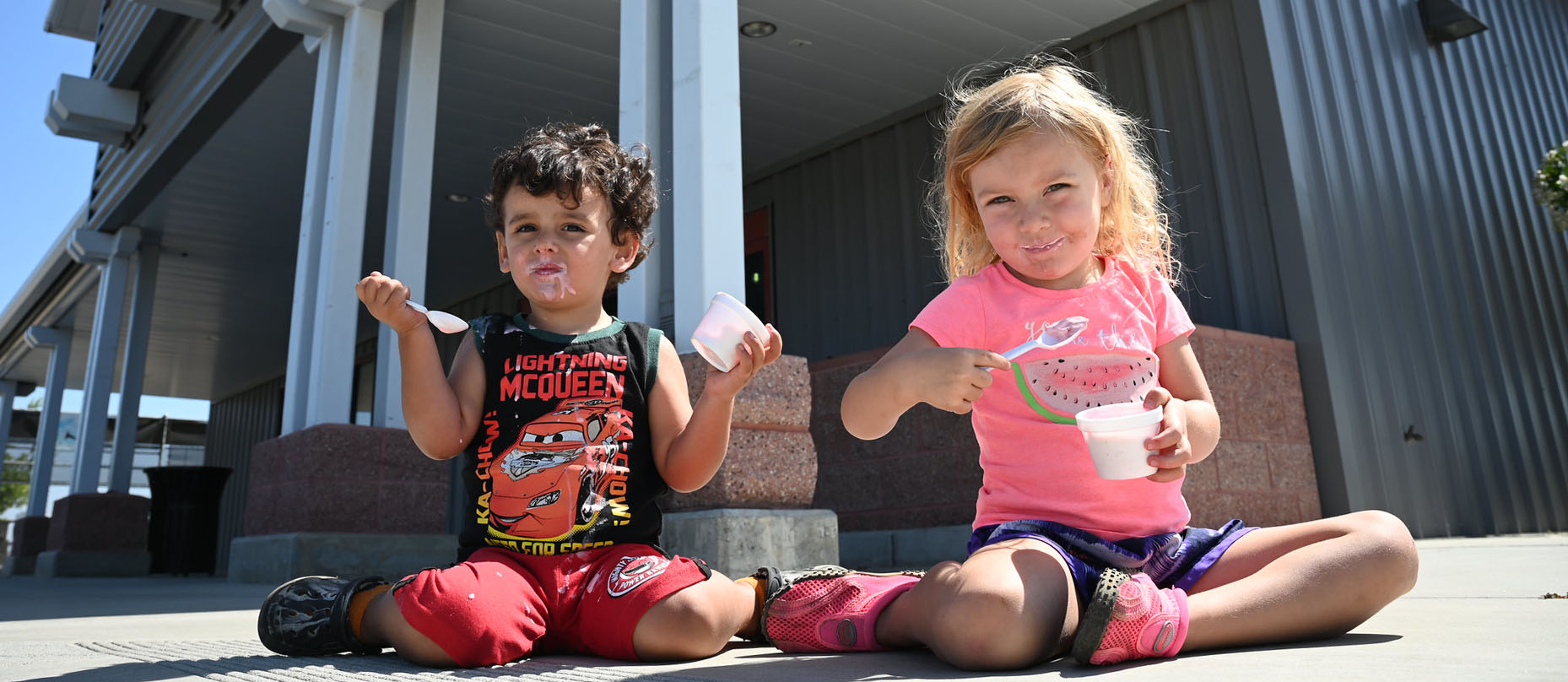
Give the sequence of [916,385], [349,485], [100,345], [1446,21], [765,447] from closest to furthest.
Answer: [916,385]
[765,447]
[349,485]
[1446,21]
[100,345]

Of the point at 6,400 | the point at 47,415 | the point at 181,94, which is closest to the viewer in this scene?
the point at 181,94

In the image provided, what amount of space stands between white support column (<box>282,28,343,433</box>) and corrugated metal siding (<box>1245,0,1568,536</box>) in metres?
5.12

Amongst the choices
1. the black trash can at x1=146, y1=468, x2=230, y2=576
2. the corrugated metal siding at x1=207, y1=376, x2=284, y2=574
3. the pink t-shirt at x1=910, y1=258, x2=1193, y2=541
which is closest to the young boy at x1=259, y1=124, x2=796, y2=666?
the pink t-shirt at x1=910, y1=258, x2=1193, y2=541

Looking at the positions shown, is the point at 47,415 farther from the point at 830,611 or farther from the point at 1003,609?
the point at 1003,609

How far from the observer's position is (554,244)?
1873 millimetres

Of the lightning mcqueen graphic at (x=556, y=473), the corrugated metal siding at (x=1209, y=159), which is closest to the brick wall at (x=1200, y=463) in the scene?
the corrugated metal siding at (x=1209, y=159)

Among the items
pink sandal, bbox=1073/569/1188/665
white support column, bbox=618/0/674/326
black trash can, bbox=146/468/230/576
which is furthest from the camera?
black trash can, bbox=146/468/230/576

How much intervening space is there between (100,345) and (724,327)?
10671 mm

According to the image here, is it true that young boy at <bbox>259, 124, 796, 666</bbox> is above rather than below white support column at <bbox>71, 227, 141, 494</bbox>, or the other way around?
below

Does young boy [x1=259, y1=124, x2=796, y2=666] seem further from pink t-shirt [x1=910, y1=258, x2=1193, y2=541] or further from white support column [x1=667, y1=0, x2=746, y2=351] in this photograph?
white support column [x1=667, y1=0, x2=746, y2=351]

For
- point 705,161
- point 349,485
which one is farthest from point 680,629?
point 349,485

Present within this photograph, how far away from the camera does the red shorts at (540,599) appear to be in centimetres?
154

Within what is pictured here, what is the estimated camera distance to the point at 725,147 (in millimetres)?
3453

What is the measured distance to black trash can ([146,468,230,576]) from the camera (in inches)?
420
